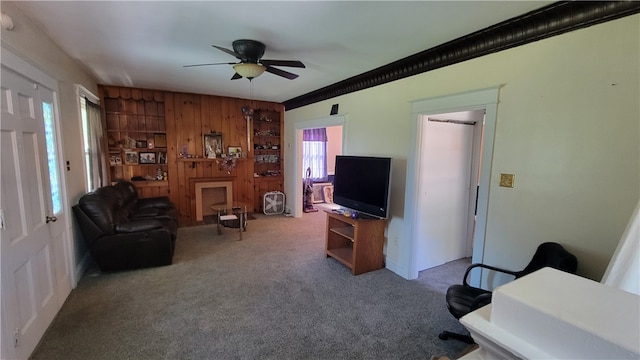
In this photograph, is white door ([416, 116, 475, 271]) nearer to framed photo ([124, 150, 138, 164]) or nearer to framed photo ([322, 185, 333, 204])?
framed photo ([322, 185, 333, 204])

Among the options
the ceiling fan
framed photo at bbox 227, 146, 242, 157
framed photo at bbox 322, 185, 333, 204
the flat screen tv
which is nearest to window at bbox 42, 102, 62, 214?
the ceiling fan

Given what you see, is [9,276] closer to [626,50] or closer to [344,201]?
[344,201]

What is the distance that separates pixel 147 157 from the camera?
534 centimetres

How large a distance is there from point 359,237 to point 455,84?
76.1 inches

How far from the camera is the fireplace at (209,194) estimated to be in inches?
223

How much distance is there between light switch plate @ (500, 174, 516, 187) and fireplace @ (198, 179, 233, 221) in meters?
4.65

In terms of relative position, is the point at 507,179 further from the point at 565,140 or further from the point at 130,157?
the point at 130,157

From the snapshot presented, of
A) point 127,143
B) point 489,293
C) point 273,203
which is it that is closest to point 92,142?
point 127,143

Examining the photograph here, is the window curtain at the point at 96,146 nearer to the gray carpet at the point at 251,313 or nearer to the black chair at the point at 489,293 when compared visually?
the gray carpet at the point at 251,313

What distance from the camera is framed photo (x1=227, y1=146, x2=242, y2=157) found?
595 cm

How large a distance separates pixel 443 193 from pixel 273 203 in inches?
149

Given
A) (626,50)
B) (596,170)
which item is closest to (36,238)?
(596,170)

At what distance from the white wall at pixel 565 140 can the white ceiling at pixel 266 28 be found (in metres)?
0.41

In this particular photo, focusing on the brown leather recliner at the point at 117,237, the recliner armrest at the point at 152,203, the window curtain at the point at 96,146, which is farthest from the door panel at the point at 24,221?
the recliner armrest at the point at 152,203
